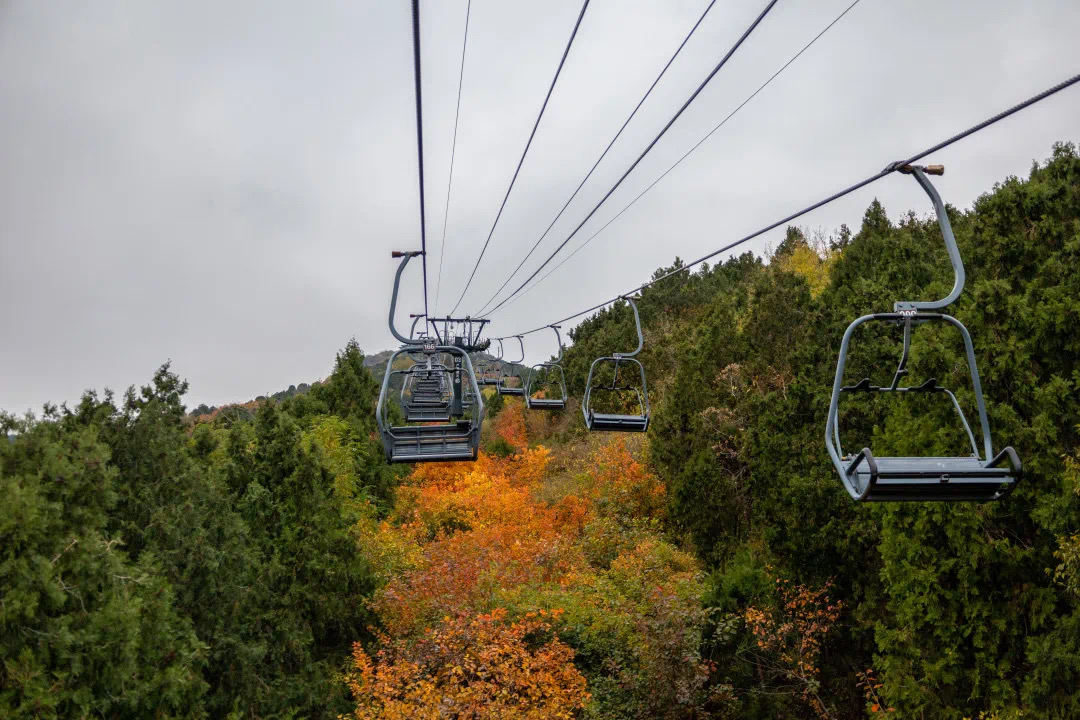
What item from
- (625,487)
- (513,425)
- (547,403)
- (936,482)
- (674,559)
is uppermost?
(513,425)

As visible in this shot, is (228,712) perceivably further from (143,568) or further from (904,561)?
(904,561)

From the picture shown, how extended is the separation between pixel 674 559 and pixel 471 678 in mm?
8985

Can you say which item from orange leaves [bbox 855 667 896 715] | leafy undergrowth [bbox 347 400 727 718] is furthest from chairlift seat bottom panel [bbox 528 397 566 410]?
orange leaves [bbox 855 667 896 715]

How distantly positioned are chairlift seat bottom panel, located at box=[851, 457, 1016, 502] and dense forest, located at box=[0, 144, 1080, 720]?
7115 mm

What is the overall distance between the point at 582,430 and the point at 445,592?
21.6 meters

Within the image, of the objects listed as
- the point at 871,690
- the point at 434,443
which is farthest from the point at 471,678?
the point at 871,690

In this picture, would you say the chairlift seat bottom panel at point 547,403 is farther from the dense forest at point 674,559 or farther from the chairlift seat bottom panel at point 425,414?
the dense forest at point 674,559

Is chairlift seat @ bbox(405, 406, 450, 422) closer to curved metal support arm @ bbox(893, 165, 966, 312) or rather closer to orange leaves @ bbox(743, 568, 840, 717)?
orange leaves @ bbox(743, 568, 840, 717)

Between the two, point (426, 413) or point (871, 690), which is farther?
point (871, 690)

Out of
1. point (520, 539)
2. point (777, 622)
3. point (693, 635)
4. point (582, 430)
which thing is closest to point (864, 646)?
point (777, 622)

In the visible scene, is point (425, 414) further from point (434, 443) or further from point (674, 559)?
point (674, 559)

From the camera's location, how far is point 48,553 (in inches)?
460

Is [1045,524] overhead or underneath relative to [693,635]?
overhead

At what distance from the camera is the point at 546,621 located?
65.0ft
